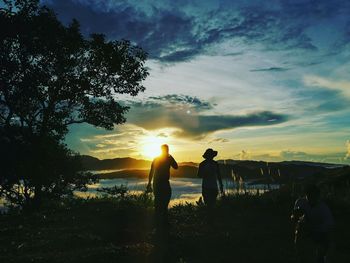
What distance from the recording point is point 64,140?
2412 cm

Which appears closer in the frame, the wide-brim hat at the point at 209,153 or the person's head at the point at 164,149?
the person's head at the point at 164,149

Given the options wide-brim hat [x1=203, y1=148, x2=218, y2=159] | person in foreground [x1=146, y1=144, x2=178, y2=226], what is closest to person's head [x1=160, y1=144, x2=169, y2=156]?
person in foreground [x1=146, y1=144, x2=178, y2=226]

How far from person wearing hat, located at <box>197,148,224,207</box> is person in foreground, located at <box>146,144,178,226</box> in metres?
1.81

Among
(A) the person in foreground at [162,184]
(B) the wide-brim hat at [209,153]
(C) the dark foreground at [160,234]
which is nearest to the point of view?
(C) the dark foreground at [160,234]

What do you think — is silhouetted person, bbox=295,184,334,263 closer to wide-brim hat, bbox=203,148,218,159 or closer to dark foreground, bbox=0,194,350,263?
dark foreground, bbox=0,194,350,263

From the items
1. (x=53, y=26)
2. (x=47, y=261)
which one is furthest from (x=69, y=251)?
(x=53, y=26)

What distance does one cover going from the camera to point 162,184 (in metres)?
14.4

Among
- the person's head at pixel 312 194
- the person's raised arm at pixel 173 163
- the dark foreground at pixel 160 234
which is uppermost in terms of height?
the person's raised arm at pixel 173 163

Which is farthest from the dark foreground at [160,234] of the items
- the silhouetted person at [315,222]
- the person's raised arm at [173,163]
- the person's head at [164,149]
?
the person's head at [164,149]

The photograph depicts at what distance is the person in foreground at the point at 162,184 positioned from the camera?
1441 cm

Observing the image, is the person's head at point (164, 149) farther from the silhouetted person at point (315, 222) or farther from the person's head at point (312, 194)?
the person's head at point (312, 194)

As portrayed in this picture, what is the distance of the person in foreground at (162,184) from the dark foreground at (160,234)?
692mm

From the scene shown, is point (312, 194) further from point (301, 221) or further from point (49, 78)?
point (49, 78)

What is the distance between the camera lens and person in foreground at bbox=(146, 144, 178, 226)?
1441 cm
